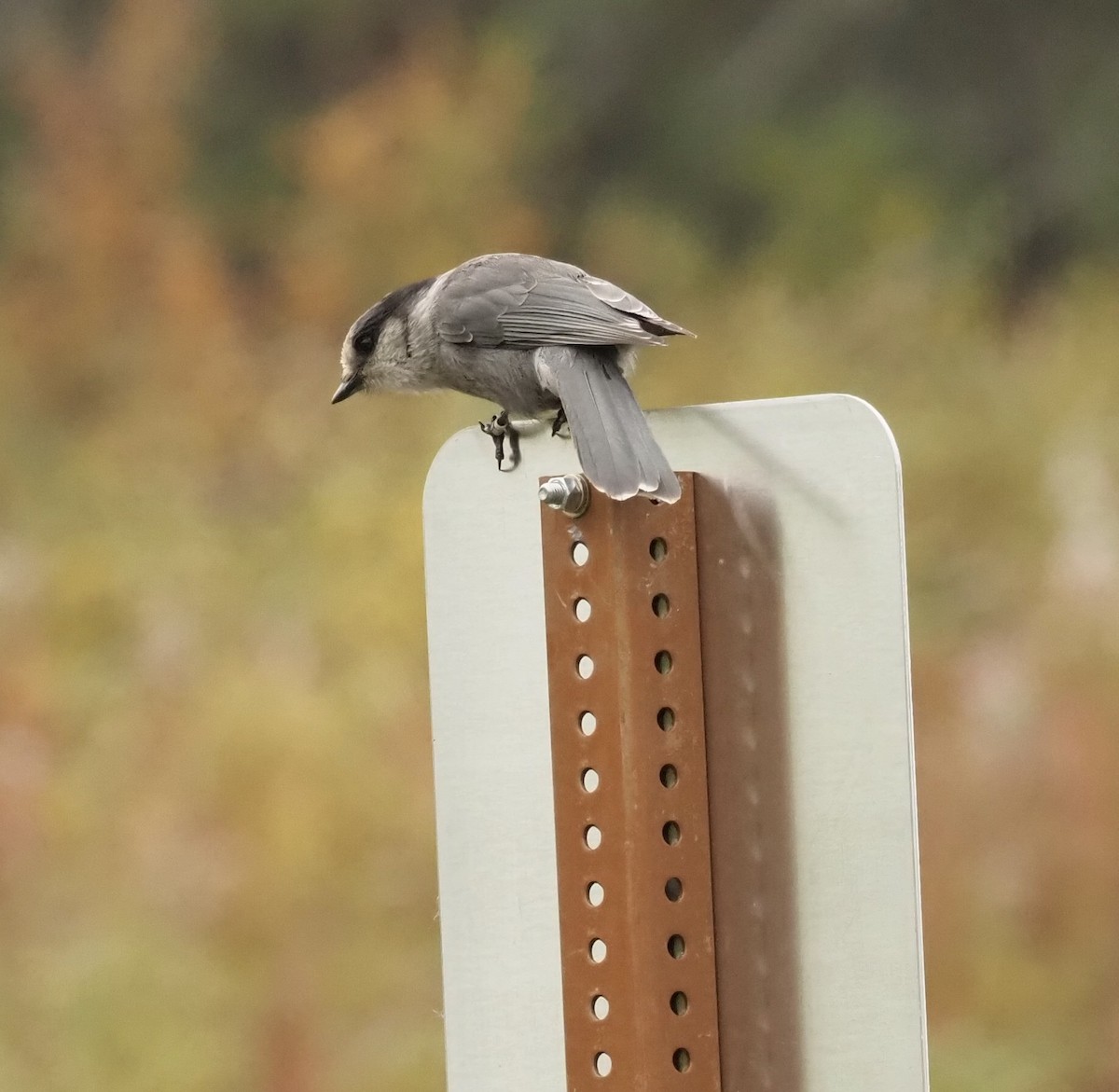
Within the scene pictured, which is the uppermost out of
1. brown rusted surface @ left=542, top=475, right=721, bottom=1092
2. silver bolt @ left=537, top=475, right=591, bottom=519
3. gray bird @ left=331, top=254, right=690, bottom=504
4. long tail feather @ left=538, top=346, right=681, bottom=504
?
gray bird @ left=331, top=254, right=690, bottom=504

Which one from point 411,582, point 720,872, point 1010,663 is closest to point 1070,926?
point 1010,663

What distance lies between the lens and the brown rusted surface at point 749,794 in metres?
1.03

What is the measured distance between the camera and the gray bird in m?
1.56

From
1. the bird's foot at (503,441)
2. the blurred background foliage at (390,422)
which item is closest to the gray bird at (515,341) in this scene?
the bird's foot at (503,441)

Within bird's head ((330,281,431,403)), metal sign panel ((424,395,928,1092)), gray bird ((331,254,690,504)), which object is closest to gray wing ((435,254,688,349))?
gray bird ((331,254,690,504))

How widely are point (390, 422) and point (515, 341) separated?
2.19 metres

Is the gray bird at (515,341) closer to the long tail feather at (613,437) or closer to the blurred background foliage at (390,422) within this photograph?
the long tail feather at (613,437)

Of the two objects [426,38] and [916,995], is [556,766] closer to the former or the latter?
[916,995]

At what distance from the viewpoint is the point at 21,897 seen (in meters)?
3.89

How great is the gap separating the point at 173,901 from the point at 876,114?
112 inches

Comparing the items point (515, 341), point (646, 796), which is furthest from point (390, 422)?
point (646, 796)

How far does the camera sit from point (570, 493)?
1.10 meters

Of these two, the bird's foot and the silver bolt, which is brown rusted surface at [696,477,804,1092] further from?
the bird's foot

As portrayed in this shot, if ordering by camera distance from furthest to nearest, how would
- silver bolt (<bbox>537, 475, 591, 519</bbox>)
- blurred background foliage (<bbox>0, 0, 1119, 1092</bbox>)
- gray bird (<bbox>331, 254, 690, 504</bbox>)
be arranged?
1. blurred background foliage (<bbox>0, 0, 1119, 1092</bbox>)
2. gray bird (<bbox>331, 254, 690, 504</bbox>)
3. silver bolt (<bbox>537, 475, 591, 519</bbox>)
